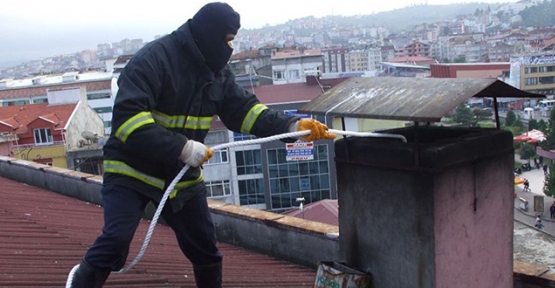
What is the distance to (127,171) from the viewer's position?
7.95 ft

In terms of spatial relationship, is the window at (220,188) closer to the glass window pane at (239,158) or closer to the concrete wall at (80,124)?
the glass window pane at (239,158)

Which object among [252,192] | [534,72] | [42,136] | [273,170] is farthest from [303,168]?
[534,72]

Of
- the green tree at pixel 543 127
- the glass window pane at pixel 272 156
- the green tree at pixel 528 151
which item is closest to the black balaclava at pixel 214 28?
the glass window pane at pixel 272 156

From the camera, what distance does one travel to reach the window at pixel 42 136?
70.6ft

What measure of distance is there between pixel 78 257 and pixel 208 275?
1043mm

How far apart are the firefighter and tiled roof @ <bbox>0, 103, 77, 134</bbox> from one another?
810 inches

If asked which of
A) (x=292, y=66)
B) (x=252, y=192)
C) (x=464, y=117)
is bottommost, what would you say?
A: (x=464, y=117)

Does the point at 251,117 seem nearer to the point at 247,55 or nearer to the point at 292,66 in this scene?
the point at 292,66

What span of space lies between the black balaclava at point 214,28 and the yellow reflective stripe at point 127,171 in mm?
573

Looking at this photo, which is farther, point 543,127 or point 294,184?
point 543,127

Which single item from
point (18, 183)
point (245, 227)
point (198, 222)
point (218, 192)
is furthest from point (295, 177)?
point (198, 222)

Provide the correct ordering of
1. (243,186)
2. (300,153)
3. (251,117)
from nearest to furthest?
(251,117), (300,153), (243,186)

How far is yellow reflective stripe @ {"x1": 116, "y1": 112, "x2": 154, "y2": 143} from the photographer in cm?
219

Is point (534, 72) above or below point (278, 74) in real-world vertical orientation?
below
